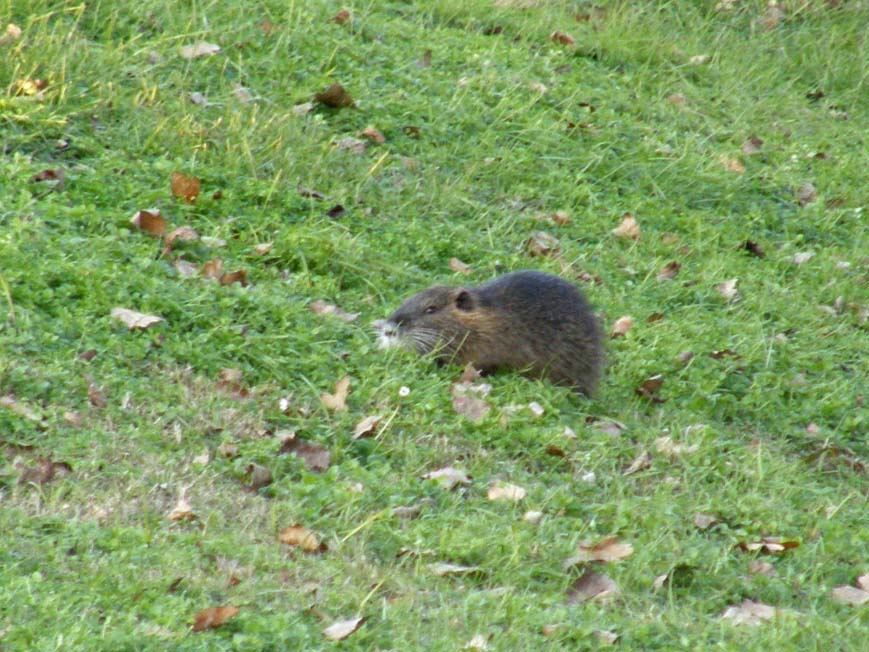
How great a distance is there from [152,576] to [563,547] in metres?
1.54

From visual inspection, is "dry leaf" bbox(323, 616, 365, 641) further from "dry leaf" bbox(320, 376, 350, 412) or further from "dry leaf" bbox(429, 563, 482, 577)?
"dry leaf" bbox(320, 376, 350, 412)

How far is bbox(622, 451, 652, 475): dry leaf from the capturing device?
6.01m

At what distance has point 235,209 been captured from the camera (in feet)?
24.2

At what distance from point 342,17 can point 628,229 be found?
263 cm

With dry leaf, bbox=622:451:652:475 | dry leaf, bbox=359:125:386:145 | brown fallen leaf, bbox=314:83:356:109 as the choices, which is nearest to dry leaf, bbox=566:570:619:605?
dry leaf, bbox=622:451:652:475

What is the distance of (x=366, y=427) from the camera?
18.8 ft

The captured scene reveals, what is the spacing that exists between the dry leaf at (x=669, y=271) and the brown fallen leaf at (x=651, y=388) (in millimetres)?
1396

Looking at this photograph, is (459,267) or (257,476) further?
(459,267)

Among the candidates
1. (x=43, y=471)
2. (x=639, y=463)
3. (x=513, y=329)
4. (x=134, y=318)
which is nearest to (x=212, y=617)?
(x=43, y=471)

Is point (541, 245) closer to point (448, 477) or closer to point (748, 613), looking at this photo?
point (448, 477)

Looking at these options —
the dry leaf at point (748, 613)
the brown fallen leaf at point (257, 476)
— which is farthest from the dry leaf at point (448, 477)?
the dry leaf at point (748, 613)

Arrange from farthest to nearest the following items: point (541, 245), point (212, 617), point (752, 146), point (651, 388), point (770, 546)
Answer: point (752, 146)
point (541, 245)
point (651, 388)
point (770, 546)
point (212, 617)

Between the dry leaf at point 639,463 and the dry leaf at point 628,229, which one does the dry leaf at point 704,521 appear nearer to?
the dry leaf at point 639,463

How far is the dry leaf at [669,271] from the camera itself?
8297mm
